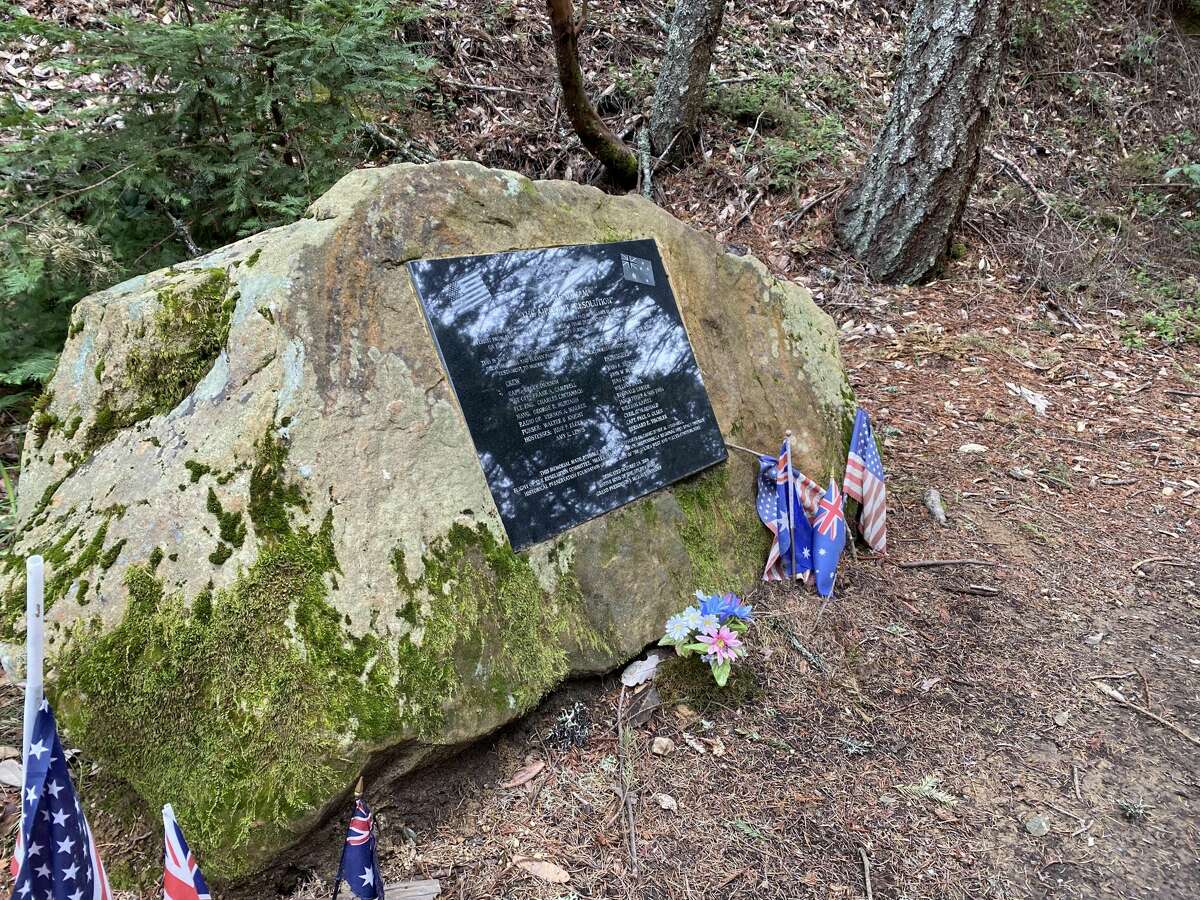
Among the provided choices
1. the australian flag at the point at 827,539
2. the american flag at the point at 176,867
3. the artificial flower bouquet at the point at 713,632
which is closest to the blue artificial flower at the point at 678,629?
the artificial flower bouquet at the point at 713,632

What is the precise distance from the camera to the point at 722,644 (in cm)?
261

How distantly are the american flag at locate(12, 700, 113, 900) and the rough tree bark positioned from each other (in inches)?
197

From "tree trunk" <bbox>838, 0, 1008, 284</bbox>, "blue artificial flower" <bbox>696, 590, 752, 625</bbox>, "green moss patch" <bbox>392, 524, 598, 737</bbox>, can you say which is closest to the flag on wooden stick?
"green moss patch" <bbox>392, 524, 598, 737</bbox>

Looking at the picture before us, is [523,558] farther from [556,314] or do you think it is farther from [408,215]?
[408,215]

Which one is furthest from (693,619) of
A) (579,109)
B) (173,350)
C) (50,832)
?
(579,109)

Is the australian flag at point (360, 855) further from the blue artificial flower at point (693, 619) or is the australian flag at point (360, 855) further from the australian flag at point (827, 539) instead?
the australian flag at point (827, 539)

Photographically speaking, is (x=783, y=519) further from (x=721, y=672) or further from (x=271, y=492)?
(x=271, y=492)

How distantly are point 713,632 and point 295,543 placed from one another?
1.45 meters

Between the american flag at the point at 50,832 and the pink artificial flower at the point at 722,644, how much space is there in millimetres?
A: 1833

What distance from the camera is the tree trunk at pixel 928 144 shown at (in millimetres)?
5316

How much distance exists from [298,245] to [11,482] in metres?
2.30

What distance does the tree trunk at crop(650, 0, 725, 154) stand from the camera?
20.9 ft

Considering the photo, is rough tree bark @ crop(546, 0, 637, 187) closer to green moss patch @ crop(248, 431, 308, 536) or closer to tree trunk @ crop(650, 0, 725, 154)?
tree trunk @ crop(650, 0, 725, 154)

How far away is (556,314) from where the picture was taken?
2.76 meters
